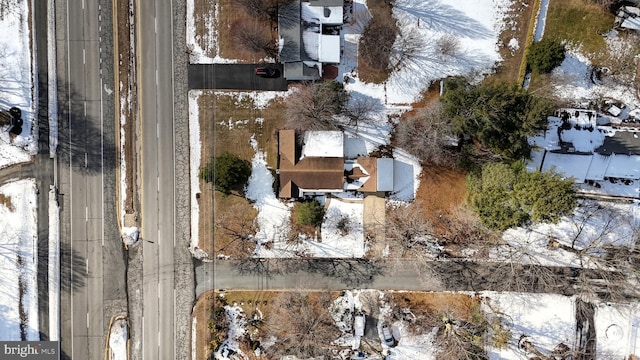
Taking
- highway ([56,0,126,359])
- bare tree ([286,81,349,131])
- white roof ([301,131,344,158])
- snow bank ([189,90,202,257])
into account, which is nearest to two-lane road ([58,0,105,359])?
highway ([56,0,126,359])

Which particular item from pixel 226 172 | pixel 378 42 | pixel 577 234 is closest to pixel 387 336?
A: pixel 577 234

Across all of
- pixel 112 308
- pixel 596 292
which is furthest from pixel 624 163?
pixel 112 308

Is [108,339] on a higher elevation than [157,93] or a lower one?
lower

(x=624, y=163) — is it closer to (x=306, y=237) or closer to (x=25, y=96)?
(x=306, y=237)

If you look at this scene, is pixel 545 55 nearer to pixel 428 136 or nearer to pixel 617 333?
pixel 428 136

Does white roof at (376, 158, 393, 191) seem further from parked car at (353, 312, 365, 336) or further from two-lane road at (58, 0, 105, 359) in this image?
two-lane road at (58, 0, 105, 359)

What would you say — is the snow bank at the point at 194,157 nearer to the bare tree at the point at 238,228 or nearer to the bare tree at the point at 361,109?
the bare tree at the point at 238,228
